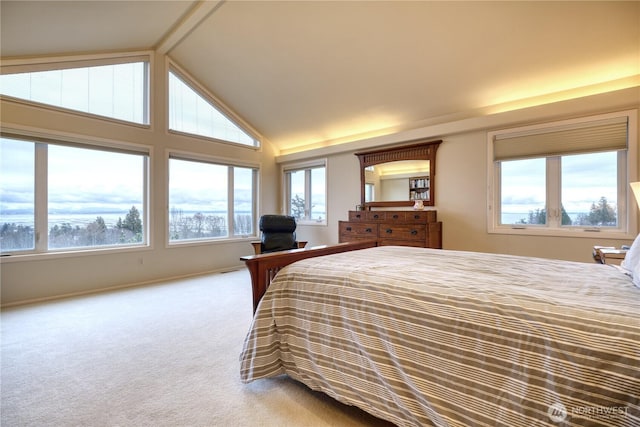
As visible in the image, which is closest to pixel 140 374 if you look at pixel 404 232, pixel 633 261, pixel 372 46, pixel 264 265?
pixel 264 265

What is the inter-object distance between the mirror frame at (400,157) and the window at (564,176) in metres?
0.78

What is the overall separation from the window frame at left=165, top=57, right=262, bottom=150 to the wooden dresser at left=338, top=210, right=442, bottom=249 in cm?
275

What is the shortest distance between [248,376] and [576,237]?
12.4 ft

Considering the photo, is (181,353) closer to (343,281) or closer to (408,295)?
(343,281)

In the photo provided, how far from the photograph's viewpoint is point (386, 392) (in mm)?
1393

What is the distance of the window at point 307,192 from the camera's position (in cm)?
596

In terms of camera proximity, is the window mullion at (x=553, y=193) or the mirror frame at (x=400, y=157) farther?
the mirror frame at (x=400, y=157)

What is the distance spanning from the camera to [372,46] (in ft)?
11.7

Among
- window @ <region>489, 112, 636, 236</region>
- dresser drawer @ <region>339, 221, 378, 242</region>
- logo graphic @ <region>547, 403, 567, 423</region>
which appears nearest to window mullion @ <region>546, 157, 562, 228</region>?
window @ <region>489, 112, 636, 236</region>

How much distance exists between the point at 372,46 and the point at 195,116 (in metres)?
3.30

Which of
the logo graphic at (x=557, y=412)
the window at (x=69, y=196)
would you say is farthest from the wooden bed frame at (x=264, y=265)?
the window at (x=69, y=196)

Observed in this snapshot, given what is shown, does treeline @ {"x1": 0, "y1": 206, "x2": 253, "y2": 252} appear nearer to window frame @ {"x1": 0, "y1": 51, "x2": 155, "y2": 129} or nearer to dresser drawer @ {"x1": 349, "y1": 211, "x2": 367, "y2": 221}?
window frame @ {"x1": 0, "y1": 51, "x2": 155, "y2": 129}

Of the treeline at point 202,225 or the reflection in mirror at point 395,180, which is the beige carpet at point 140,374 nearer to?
the treeline at point 202,225

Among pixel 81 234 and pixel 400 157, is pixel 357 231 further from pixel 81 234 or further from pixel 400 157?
pixel 81 234
